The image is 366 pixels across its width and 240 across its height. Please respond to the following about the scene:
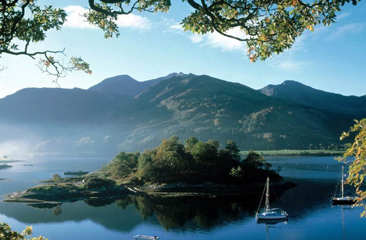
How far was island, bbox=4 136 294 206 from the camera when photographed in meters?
96.6

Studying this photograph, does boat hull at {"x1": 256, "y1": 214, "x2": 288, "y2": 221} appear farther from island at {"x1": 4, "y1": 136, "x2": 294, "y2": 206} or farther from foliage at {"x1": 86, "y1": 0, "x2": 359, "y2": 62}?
foliage at {"x1": 86, "y1": 0, "x2": 359, "y2": 62}

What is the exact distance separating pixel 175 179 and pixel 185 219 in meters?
40.5

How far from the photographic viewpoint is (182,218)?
233 feet

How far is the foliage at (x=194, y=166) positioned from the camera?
4429 inches

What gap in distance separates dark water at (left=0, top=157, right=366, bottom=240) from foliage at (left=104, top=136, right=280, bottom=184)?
18908mm

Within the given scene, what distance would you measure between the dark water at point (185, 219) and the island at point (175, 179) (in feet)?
28.7

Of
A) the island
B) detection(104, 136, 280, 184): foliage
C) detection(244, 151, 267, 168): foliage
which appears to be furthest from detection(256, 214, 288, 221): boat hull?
detection(244, 151, 267, 168): foliage

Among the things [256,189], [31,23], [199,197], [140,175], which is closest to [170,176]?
[140,175]

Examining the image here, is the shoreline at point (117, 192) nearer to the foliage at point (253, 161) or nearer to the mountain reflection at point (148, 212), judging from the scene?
the mountain reflection at point (148, 212)

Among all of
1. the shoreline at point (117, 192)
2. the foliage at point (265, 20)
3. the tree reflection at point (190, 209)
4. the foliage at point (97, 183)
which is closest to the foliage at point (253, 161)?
the shoreline at point (117, 192)

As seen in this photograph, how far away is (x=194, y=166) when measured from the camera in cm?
11512

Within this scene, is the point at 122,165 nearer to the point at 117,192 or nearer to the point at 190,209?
the point at 117,192

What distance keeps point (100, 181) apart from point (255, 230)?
62250mm

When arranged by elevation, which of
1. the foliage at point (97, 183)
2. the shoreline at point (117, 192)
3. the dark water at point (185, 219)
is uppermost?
the foliage at point (97, 183)
